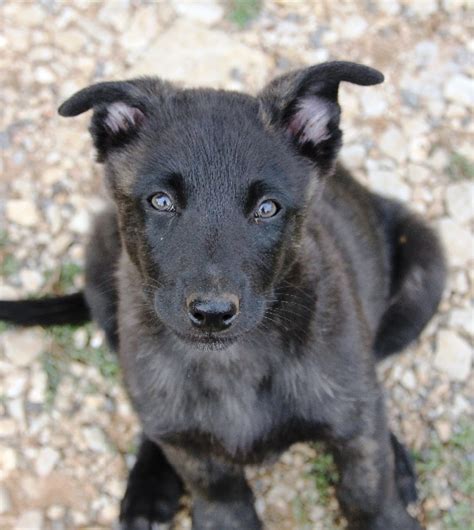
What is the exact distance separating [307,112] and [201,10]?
2352 mm

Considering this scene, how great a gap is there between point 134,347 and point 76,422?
3.47 feet

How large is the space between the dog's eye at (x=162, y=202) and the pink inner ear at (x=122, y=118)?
37cm

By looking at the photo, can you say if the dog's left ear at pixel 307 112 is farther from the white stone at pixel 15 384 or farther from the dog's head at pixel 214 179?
the white stone at pixel 15 384

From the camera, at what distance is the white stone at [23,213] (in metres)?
4.52

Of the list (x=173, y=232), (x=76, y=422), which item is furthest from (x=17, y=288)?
(x=173, y=232)

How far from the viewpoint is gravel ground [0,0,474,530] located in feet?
12.8

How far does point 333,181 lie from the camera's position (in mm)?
3826

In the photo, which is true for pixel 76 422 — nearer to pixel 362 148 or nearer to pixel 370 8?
pixel 362 148

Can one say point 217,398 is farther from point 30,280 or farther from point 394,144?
point 394,144

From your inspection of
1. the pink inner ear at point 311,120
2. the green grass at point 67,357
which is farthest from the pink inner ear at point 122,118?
the green grass at point 67,357

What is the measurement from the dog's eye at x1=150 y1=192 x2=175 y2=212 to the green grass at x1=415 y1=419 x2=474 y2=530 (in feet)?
6.58

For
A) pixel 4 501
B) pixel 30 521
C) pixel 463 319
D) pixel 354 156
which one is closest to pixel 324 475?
pixel 463 319

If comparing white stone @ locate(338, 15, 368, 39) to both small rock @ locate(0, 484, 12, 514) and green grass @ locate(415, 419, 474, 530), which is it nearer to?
green grass @ locate(415, 419, 474, 530)

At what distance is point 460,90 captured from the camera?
475cm
